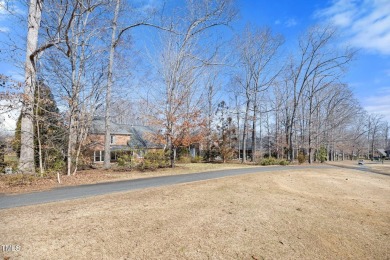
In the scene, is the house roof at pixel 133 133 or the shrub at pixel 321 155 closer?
the house roof at pixel 133 133

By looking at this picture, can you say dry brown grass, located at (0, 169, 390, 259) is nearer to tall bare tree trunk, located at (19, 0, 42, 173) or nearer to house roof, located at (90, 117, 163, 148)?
tall bare tree trunk, located at (19, 0, 42, 173)

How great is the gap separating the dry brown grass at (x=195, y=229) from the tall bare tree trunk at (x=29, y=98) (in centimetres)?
707

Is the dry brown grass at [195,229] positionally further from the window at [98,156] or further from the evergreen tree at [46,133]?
the window at [98,156]

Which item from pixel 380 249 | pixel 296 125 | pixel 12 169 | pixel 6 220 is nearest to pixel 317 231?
pixel 380 249

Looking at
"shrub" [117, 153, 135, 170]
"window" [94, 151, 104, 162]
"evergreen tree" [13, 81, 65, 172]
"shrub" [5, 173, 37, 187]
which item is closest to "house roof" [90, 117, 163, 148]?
"window" [94, 151, 104, 162]

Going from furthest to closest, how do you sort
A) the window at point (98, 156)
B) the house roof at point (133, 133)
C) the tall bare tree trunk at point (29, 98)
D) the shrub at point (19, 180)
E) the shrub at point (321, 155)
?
1. the shrub at point (321, 155)
2. the house roof at point (133, 133)
3. the window at point (98, 156)
4. the tall bare tree trunk at point (29, 98)
5. the shrub at point (19, 180)

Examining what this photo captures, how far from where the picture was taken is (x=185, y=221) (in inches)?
183

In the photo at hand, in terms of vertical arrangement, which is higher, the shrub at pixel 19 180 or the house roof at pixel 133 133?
the house roof at pixel 133 133

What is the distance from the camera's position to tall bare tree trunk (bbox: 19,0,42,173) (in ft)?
36.1

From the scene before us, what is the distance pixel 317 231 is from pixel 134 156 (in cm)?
1461

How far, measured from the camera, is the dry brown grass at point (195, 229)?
3398mm

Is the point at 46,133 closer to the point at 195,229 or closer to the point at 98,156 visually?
the point at 195,229

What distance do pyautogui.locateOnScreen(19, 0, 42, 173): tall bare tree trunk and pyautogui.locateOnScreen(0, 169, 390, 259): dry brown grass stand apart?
707cm

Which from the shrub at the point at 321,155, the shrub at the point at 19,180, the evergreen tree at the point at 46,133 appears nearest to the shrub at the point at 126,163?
the evergreen tree at the point at 46,133
